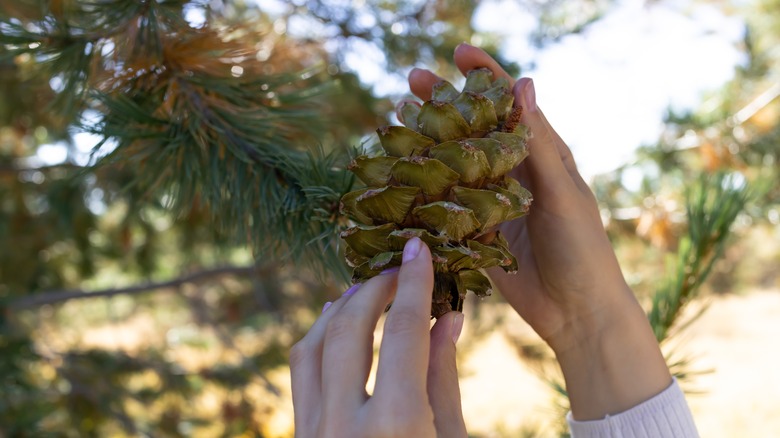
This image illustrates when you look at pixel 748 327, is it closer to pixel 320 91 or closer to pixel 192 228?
pixel 192 228

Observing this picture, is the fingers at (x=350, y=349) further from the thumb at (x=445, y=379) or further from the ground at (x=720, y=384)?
the ground at (x=720, y=384)

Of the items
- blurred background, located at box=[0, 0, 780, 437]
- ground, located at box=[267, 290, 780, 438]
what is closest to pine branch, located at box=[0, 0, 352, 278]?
blurred background, located at box=[0, 0, 780, 437]

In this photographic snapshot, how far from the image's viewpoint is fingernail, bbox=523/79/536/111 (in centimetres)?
66

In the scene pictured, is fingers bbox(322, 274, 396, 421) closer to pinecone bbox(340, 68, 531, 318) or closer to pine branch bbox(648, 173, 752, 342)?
pinecone bbox(340, 68, 531, 318)

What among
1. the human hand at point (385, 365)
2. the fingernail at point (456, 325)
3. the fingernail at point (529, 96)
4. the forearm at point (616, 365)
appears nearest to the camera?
the human hand at point (385, 365)

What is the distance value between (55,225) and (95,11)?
1.65 metres

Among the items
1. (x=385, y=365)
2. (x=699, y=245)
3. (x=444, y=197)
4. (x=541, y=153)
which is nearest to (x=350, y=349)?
(x=385, y=365)

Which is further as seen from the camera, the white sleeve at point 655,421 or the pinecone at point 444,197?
the white sleeve at point 655,421

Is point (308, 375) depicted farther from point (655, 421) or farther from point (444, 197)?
point (655, 421)

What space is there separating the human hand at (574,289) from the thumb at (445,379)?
0.86 ft

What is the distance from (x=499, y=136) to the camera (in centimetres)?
56

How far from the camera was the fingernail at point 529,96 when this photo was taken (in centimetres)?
66

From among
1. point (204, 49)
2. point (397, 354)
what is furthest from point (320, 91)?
point (397, 354)

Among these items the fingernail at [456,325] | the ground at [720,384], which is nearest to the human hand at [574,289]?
the fingernail at [456,325]
